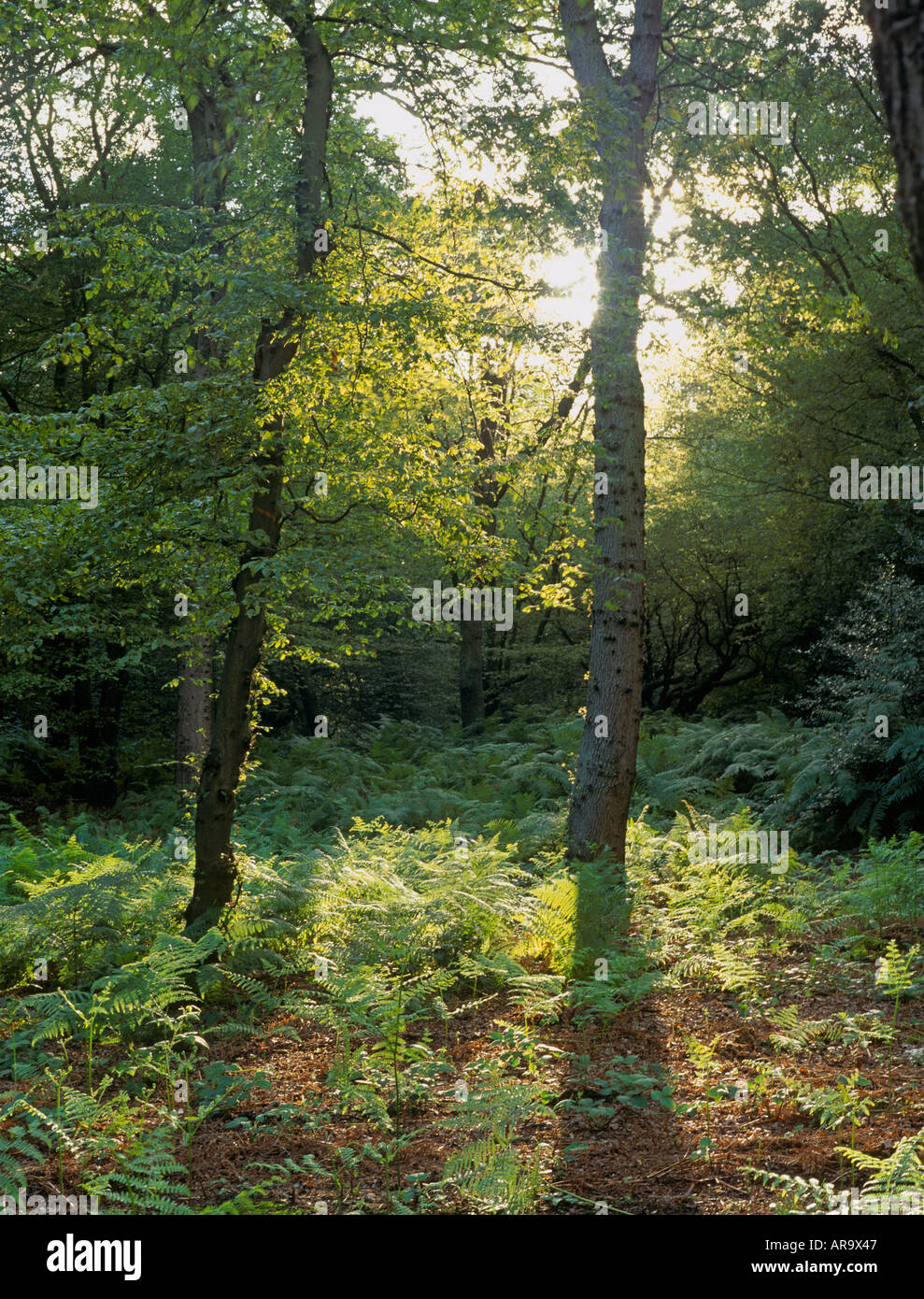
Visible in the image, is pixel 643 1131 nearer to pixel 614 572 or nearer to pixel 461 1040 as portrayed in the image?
pixel 461 1040

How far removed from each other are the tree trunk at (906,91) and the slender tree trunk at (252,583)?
14.5ft

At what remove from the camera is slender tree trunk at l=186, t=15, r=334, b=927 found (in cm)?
610

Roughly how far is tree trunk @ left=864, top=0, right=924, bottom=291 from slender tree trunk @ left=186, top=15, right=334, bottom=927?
14.5 ft

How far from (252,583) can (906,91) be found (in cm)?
466

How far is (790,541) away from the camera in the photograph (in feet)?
54.5

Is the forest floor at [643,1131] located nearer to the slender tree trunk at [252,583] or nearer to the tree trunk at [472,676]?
the slender tree trunk at [252,583]

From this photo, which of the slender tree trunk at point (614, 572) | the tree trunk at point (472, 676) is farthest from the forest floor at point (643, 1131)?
the tree trunk at point (472, 676)

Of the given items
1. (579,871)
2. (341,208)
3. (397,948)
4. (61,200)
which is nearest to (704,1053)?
(397,948)

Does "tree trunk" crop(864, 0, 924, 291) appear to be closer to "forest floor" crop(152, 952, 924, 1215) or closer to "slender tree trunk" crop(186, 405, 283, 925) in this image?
"forest floor" crop(152, 952, 924, 1215)

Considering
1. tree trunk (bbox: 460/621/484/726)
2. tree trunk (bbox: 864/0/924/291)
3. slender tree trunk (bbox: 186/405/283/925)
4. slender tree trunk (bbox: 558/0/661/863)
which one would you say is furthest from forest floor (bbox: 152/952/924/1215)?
tree trunk (bbox: 460/621/484/726)

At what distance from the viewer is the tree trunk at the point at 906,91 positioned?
1966mm

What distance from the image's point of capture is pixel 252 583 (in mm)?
6016

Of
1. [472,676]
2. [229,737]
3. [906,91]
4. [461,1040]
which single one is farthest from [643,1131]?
[472,676]

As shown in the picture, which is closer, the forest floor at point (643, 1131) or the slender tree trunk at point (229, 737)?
the forest floor at point (643, 1131)
